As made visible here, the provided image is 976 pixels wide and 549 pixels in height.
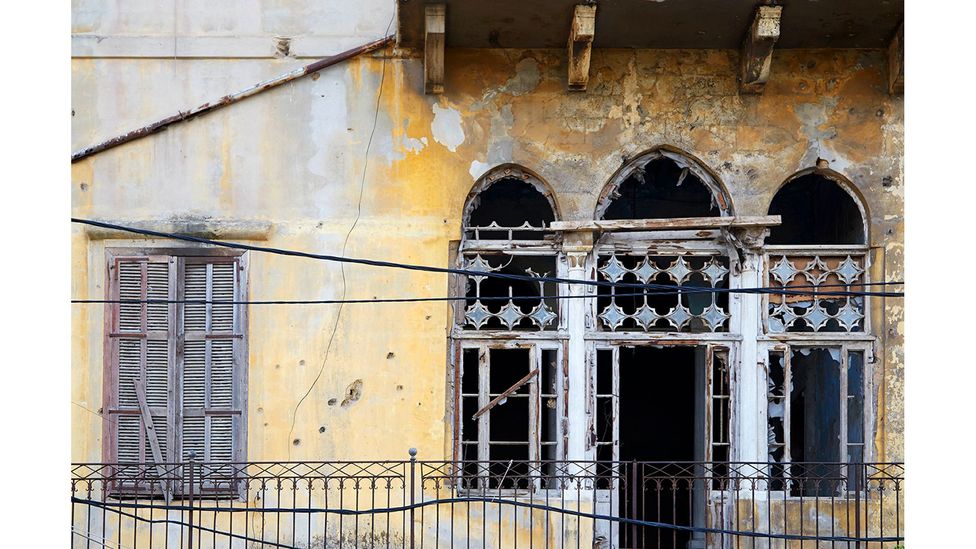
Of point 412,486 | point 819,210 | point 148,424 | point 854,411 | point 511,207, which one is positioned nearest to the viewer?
point 412,486

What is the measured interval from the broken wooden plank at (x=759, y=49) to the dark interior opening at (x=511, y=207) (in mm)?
2029

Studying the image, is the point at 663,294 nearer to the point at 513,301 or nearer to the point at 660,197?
the point at 513,301

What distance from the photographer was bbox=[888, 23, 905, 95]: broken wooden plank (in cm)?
856

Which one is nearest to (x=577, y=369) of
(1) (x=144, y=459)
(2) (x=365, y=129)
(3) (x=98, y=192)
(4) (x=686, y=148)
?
(4) (x=686, y=148)

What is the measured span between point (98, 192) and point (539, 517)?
13.8 ft

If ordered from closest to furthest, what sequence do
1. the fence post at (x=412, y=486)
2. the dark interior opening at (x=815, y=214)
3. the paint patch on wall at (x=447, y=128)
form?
1. the fence post at (x=412, y=486)
2. the paint patch on wall at (x=447, y=128)
3. the dark interior opening at (x=815, y=214)

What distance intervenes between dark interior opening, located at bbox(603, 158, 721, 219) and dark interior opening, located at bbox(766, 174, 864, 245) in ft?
2.24

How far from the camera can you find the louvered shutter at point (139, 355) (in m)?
8.53


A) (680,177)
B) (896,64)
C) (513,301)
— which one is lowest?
(513,301)

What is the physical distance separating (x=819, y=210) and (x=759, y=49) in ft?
6.39

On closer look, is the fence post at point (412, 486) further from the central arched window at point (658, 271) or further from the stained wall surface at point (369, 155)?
the central arched window at point (658, 271)

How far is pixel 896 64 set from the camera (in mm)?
8688

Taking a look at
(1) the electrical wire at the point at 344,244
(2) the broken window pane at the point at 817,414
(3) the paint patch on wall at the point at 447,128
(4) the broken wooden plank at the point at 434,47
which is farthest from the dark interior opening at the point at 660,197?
(1) the electrical wire at the point at 344,244

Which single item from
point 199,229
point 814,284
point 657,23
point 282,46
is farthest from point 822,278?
point 199,229
